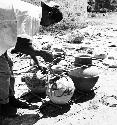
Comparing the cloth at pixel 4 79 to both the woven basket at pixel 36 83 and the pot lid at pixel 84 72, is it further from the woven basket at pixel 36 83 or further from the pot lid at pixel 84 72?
A: the pot lid at pixel 84 72

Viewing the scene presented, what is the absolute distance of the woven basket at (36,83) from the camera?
6678mm

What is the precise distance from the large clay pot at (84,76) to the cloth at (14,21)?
93.3 inches

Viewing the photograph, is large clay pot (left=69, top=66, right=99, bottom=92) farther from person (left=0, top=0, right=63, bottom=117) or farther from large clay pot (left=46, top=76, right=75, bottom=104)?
person (left=0, top=0, right=63, bottom=117)

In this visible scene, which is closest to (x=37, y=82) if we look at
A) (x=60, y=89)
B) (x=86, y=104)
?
(x=60, y=89)

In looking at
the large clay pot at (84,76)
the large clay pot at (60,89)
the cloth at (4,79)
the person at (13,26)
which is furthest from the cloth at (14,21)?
the large clay pot at (84,76)

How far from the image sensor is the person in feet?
13.0

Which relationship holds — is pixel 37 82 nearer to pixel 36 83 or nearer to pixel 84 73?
pixel 36 83

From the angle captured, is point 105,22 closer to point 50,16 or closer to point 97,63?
point 97,63

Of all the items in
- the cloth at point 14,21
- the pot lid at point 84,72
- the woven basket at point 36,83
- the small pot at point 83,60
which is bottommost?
the woven basket at point 36,83

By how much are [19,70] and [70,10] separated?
8.09 meters

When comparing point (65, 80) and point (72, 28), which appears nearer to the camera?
point (65, 80)

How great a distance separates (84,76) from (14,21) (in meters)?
3.08

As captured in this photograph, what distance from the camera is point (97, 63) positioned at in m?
9.86

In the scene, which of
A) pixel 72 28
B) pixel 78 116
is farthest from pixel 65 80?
pixel 72 28
